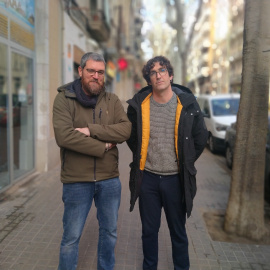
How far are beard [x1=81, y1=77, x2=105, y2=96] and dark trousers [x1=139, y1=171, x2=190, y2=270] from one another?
0.85 metres

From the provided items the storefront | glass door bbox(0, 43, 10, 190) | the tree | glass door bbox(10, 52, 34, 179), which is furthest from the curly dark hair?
glass door bbox(10, 52, 34, 179)

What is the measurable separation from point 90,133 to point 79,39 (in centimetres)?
862

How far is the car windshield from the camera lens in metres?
10.9

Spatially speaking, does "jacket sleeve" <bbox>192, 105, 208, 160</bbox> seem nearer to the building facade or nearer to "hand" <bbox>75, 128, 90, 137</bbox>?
"hand" <bbox>75, 128, 90, 137</bbox>

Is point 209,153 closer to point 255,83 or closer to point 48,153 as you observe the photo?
point 48,153

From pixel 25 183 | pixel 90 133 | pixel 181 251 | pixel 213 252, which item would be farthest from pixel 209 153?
pixel 90 133

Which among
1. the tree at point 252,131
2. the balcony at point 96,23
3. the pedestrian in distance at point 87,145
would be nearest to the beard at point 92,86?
the pedestrian in distance at point 87,145

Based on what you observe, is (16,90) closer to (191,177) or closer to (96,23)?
(191,177)

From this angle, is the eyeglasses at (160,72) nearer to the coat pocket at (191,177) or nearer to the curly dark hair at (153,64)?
the curly dark hair at (153,64)

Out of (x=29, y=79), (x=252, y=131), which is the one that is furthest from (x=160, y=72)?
(x=29, y=79)

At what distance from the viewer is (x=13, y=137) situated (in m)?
5.94

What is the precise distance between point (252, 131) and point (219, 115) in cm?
704

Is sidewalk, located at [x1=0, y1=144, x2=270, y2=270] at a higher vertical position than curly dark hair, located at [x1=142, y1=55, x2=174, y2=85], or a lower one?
lower

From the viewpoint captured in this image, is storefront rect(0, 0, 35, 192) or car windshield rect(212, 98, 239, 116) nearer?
storefront rect(0, 0, 35, 192)
